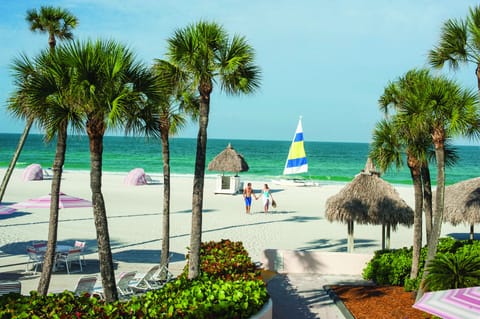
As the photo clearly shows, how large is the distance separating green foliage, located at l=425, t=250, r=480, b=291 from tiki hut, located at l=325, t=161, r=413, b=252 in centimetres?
398

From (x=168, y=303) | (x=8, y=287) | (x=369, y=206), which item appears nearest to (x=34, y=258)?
(x=8, y=287)

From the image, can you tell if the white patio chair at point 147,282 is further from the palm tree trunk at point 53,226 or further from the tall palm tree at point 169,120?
the palm tree trunk at point 53,226

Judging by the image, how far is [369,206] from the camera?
13320 millimetres

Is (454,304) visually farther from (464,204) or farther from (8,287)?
(464,204)

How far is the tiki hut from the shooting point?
13148 millimetres

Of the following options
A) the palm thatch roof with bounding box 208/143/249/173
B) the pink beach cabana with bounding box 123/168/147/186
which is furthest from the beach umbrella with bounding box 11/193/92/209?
the pink beach cabana with bounding box 123/168/147/186

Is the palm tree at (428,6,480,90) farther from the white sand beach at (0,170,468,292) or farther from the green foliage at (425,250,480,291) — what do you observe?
the white sand beach at (0,170,468,292)

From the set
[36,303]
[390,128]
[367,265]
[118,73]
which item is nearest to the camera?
[36,303]

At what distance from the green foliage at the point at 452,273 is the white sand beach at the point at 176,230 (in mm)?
5838

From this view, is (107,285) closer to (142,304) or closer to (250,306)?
(142,304)

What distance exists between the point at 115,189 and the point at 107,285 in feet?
88.5

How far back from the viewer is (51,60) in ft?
22.1

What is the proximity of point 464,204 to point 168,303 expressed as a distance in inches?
432

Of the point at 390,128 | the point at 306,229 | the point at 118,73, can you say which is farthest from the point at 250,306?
the point at 306,229
